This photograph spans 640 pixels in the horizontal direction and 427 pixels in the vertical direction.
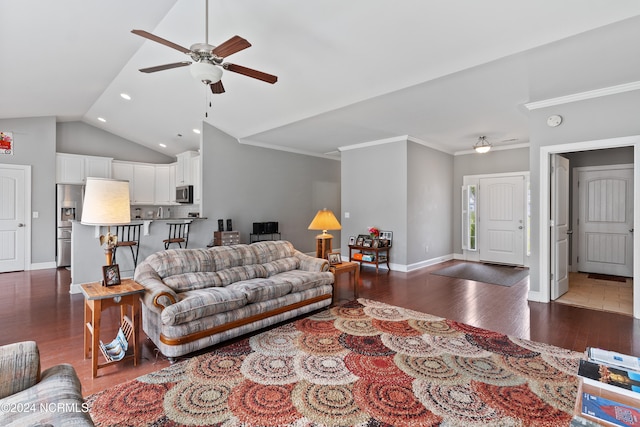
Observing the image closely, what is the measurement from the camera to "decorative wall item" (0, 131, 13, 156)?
238 inches

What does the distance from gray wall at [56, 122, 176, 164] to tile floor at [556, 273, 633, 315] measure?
9.33m

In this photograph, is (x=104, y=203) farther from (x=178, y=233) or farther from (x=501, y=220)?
(x=501, y=220)

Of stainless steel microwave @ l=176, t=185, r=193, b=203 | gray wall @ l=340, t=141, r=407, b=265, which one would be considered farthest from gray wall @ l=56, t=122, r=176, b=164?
gray wall @ l=340, t=141, r=407, b=265

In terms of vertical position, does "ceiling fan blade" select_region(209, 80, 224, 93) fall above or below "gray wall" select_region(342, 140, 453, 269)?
above

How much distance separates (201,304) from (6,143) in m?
6.49

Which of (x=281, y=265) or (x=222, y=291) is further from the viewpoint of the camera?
(x=281, y=265)

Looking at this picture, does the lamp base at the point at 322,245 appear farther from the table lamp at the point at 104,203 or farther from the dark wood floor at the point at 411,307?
the table lamp at the point at 104,203

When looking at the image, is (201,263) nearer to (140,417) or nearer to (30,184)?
(140,417)

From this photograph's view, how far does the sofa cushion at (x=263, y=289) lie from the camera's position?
298 centimetres

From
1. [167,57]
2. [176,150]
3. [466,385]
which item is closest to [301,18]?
[167,57]

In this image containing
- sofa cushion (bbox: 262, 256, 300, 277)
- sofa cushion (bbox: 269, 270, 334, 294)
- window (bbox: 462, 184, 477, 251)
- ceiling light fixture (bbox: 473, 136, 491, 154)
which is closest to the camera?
sofa cushion (bbox: 269, 270, 334, 294)

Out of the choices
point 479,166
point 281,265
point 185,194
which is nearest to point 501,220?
point 479,166

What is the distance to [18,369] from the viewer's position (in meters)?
1.41

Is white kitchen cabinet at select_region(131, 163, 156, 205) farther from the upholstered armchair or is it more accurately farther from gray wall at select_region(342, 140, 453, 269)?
the upholstered armchair
